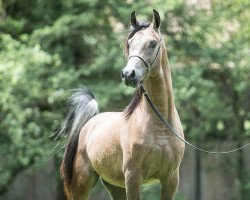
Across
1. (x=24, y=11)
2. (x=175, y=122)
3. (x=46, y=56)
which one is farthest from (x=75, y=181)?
(x=24, y=11)

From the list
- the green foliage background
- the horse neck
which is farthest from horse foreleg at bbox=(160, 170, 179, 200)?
the green foliage background

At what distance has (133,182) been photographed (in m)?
5.52

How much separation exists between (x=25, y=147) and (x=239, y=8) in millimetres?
4192

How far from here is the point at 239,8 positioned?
11609mm

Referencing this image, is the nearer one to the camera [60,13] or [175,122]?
[175,122]

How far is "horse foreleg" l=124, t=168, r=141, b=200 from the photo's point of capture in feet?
18.1

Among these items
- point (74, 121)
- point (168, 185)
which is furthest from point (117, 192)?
point (168, 185)

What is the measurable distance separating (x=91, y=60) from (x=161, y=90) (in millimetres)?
6161

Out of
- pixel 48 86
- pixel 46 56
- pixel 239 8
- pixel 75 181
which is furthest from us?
pixel 239 8

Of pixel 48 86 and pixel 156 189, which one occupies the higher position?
pixel 48 86

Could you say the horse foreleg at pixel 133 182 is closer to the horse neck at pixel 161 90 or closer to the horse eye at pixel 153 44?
the horse neck at pixel 161 90

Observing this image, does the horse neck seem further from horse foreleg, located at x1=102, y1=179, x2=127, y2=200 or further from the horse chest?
horse foreleg, located at x1=102, y1=179, x2=127, y2=200

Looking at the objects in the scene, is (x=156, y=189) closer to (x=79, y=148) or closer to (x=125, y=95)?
(x=125, y=95)

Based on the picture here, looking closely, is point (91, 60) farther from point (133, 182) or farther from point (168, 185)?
point (133, 182)
